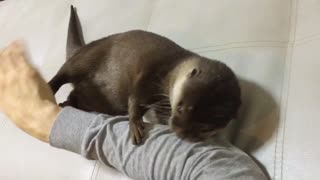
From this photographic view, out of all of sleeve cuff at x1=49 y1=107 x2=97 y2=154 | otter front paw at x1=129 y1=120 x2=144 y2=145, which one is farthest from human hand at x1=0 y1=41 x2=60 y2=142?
otter front paw at x1=129 y1=120 x2=144 y2=145

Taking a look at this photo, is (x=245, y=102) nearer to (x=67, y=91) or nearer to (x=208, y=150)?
(x=208, y=150)

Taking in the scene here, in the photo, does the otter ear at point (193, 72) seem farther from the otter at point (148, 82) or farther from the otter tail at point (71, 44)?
the otter tail at point (71, 44)

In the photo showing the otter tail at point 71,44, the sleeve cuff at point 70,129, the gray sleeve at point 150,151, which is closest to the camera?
the gray sleeve at point 150,151

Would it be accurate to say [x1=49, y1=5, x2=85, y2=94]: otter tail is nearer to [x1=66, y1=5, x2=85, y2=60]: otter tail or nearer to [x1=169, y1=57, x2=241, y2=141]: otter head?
[x1=66, y1=5, x2=85, y2=60]: otter tail

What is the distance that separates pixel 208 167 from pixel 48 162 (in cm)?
46

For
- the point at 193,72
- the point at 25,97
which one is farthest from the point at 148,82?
the point at 25,97

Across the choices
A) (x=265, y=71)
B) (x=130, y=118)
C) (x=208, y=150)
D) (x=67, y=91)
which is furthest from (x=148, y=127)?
(x=67, y=91)

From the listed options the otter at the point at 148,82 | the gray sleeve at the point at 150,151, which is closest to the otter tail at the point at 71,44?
the otter at the point at 148,82

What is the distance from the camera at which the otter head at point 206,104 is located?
3.34ft

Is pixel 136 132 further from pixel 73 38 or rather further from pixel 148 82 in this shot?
pixel 73 38

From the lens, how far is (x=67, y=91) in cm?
138

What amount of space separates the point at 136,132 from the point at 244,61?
0.92ft

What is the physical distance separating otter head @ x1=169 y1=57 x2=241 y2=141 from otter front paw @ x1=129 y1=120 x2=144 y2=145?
0.06 meters

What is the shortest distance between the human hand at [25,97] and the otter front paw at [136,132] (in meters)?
0.20
